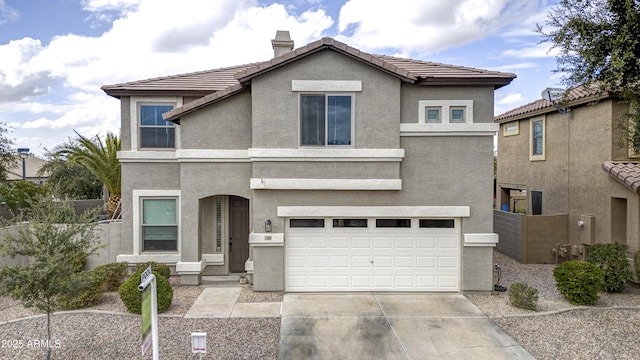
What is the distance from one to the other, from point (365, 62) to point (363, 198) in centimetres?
360

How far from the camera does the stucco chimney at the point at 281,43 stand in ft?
A: 40.6

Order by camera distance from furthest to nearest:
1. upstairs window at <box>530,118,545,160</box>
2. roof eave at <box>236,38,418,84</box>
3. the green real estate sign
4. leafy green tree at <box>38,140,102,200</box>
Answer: leafy green tree at <box>38,140,102,200</box> < upstairs window at <box>530,118,545,160</box> < roof eave at <box>236,38,418,84</box> < the green real estate sign

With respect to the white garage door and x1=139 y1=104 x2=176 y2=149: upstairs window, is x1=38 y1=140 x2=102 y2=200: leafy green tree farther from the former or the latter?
the white garage door

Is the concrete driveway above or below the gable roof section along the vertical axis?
below

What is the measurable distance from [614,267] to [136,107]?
14.3 m

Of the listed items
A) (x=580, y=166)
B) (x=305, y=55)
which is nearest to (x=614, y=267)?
(x=580, y=166)

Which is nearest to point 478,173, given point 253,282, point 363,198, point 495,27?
point 363,198

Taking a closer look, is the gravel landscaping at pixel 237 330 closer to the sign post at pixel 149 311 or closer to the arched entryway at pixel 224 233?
the sign post at pixel 149 311

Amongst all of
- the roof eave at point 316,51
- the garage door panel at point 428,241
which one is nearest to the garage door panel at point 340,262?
the garage door panel at point 428,241

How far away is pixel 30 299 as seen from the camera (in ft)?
21.7

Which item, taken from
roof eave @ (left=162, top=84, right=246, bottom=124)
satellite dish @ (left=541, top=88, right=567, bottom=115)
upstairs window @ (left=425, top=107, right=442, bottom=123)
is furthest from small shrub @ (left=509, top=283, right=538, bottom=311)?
roof eave @ (left=162, top=84, right=246, bottom=124)

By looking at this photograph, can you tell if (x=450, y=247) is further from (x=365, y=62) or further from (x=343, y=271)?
(x=365, y=62)

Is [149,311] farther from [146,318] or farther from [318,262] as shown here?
[318,262]

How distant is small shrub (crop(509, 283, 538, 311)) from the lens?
29.0 ft
